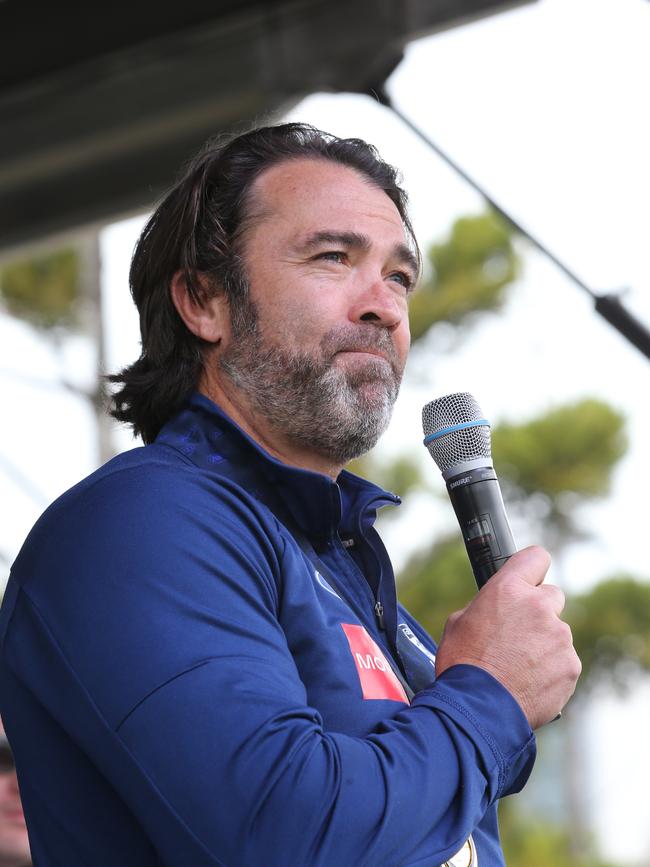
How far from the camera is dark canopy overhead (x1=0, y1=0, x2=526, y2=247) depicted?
3.34 metres

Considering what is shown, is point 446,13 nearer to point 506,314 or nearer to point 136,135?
point 136,135

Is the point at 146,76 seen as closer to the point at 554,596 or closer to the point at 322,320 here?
the point at 322,320

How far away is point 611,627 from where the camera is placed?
12.7m

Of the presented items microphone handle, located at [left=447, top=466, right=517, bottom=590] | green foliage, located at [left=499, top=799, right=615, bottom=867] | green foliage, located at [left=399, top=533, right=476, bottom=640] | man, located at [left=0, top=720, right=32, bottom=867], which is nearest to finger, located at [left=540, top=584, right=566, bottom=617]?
microphone handle, located at [left=447, top=466, right=517, bottom=590]

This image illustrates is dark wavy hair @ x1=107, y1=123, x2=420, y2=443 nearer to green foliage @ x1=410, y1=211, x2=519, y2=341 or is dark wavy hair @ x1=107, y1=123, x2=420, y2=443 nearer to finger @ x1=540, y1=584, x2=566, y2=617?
finger @ x1=540, y1=584, x2=566, y2=617

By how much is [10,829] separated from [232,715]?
1.47 meters

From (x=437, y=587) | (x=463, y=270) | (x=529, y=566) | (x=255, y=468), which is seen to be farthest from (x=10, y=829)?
(x=463, y=270)

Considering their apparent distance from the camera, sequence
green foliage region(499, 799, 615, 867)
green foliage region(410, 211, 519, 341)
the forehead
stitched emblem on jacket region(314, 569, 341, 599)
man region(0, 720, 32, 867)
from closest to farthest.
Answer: stitched emblem on jacket region(314, 569, 341, 599) < the forehead < man region(0, 720, 32, 867) < green foliage region(499, 799, 615, 867) < green foliage region(410, 211, 519, 341)

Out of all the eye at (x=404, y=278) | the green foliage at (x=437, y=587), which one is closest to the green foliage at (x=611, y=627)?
the green foliage at (x=437, y=587)

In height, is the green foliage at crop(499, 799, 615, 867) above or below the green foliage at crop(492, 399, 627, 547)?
below

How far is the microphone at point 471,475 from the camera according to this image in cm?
151

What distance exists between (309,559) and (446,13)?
7.21 ft

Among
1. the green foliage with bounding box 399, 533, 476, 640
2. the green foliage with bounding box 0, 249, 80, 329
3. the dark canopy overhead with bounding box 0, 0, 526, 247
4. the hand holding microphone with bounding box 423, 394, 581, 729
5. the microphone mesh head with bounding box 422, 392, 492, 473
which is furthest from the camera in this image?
the green foliage with bounding box 399, 533, 476, 640

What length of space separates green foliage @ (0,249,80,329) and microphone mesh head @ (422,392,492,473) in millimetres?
10100
